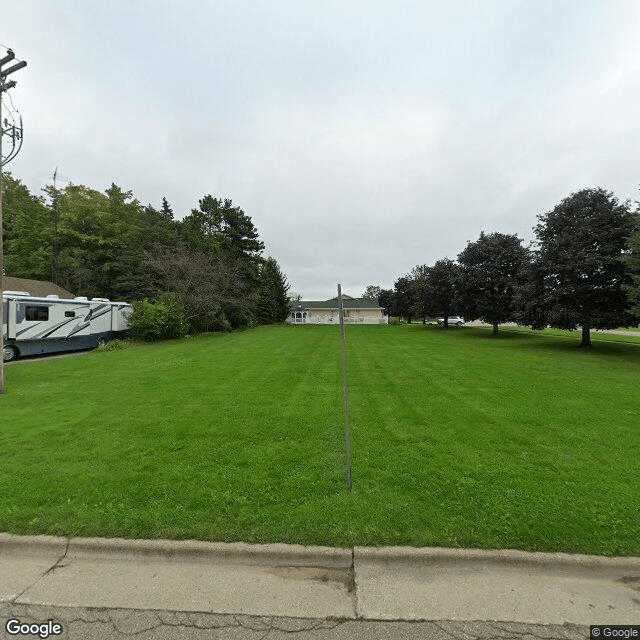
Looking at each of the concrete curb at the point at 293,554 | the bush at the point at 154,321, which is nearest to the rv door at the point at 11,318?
the bush at the point at 154,321

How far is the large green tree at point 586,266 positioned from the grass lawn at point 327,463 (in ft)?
28.3

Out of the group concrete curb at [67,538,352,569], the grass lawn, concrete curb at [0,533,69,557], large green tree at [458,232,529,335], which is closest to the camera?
concrete curb at [67,538,352,569]

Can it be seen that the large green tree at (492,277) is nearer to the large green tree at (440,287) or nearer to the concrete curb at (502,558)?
the large green tree at (440,287)

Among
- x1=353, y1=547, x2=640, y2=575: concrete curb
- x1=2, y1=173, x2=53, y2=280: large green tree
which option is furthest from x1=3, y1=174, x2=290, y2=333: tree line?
x1=353, y1=547, x2=640, y2=575: concrete curb

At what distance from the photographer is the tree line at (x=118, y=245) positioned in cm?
2972

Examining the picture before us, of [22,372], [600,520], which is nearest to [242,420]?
[600,520]

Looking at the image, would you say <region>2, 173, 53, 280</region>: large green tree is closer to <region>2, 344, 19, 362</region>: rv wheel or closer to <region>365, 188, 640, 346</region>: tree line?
<region>2, 344, 19, 362</region>: rv wheel

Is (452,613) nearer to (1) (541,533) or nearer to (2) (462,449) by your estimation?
(1) (541,533)

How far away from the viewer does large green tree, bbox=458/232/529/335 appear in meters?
24.8

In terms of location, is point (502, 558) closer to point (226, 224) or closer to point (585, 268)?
point (585, 268)

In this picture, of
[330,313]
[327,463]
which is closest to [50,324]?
Result: [327,463]

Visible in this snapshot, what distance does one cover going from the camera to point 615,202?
52.4ft

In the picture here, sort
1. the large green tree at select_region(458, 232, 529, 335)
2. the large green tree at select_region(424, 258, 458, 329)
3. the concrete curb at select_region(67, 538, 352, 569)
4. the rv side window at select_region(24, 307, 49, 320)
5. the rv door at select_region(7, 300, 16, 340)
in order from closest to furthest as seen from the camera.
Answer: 1. the concrete curb at select_region(67, 538, 352, 569)
2. the rv door at select_region(7, 300, 16, 340)
3. the rv side window at select_region(24, 307, 49, 320)
4. the large green tree at select_region(458, 232, 529, 335)
5. the large green tree at select_region(424, 258, 458, 329)

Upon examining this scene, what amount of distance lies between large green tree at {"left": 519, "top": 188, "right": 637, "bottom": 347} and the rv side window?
2489 centimetres
